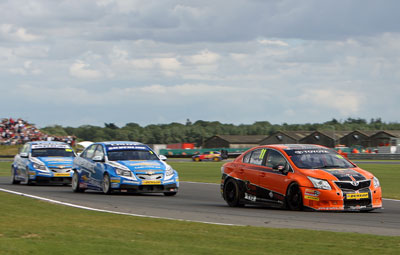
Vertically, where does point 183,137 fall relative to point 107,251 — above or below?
above

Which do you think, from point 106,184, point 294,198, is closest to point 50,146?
point 106,184

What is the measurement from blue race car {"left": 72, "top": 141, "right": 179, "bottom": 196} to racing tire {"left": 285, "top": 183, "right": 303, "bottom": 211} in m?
5.34

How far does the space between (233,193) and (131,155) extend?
4.86 meters

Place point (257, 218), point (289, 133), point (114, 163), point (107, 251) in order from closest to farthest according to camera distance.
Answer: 1. point (107, 251)
2. point (257, 218)
3. point (114, 163)
4. point (289, 133)

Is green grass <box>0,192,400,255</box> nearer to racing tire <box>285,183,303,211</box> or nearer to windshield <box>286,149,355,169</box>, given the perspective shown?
racing tire <box>285,183,303,211</box>

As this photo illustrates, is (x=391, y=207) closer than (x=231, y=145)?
Yes

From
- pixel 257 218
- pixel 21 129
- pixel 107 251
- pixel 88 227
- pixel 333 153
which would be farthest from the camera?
pixel 21 129

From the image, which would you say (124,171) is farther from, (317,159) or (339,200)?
(339,200)

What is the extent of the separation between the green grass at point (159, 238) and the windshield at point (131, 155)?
7.48 meters

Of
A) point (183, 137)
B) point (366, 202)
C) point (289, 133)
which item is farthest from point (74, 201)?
point (183, 137)

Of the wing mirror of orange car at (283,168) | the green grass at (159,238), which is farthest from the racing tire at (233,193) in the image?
the green grass at (159,238)

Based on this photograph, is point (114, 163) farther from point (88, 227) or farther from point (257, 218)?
point (88, 227)

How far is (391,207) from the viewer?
15273 mm

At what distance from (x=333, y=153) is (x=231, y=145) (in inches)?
4406
